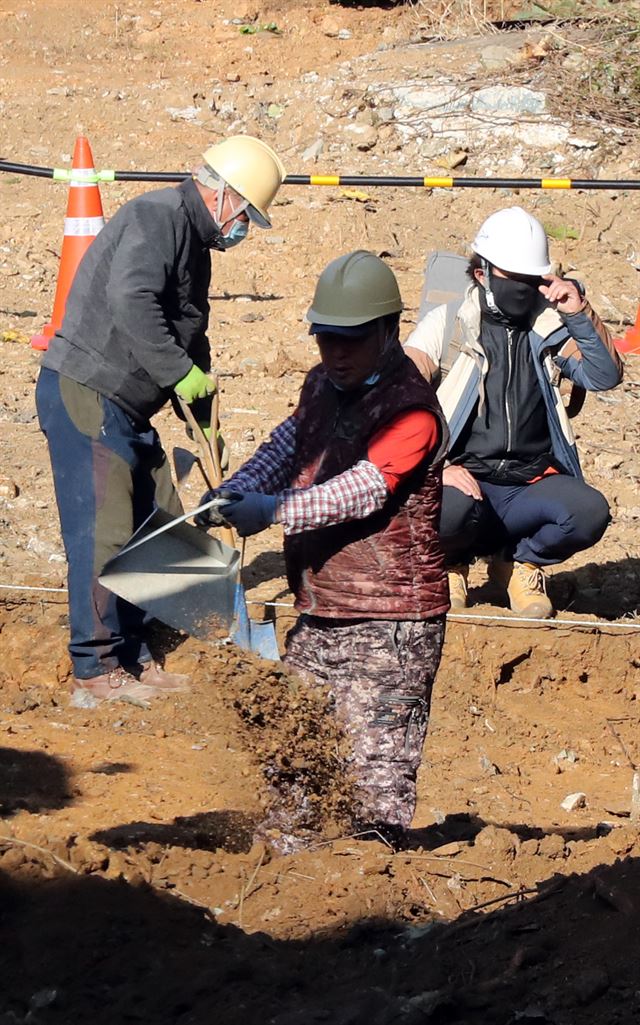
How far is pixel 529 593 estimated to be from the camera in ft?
20.6

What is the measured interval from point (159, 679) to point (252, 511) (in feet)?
7.37

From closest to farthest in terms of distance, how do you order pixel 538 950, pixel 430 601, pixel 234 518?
pixel 538 950 → pixel 234 518 → pixel 430 601

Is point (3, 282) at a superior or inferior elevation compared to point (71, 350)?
inferior

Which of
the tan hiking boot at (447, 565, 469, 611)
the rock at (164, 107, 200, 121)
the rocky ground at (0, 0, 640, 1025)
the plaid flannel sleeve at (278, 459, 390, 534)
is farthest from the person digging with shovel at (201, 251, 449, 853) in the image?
the rock at (164, 107, 200, 121)

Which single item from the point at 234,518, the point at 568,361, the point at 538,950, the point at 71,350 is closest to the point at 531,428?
the point at 568,361

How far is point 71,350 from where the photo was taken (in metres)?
5.28

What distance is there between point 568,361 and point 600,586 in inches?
59.9

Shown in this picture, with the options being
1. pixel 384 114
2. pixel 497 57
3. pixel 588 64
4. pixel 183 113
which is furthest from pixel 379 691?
pixel 183 113

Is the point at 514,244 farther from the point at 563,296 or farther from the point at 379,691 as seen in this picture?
the point at 379,691

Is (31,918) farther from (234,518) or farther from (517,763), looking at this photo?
(517,763)

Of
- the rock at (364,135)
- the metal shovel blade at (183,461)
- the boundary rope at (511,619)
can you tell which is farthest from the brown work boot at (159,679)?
the rock at (364,135)

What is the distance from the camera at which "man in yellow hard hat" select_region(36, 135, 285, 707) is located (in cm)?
509

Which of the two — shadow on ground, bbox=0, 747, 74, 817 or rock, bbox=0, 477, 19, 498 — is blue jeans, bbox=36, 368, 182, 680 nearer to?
shadow on ground, bbox=0, 747, 74, 817

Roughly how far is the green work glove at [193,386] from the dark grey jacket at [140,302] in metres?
0.03
